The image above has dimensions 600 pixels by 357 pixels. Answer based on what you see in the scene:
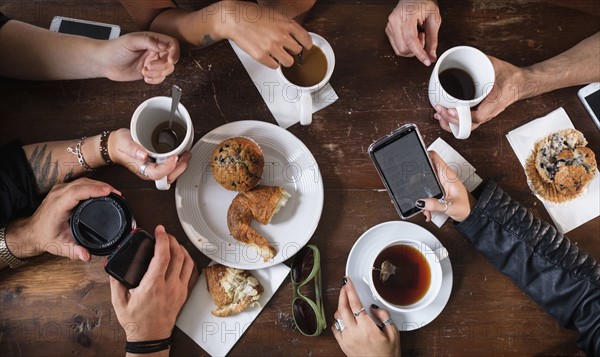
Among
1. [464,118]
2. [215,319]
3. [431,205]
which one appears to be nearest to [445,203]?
[431,205]

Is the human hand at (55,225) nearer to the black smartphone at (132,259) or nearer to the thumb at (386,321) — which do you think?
the black smartphone at (132,259)

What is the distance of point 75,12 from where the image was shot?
1.71 meters

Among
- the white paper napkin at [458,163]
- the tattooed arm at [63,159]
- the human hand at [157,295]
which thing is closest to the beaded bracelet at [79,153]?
the tattooed arm at [63,159]

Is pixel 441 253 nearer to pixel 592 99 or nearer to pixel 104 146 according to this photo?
pixel 592 99

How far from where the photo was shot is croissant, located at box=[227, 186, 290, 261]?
1.56 meters

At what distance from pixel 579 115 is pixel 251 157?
4.02 ft

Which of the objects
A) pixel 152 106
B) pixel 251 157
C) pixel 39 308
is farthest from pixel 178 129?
pixel 39 308

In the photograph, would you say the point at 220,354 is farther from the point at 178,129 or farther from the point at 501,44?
the point at 501,44

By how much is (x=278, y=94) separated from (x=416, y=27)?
0.54 meters

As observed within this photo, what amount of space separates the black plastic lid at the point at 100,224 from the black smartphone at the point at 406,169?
0.83 metres

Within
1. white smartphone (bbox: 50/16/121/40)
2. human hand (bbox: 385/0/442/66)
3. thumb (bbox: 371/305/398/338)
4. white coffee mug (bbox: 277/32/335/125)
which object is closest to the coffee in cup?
white coffee mug (bbox: 277/32/335/125)

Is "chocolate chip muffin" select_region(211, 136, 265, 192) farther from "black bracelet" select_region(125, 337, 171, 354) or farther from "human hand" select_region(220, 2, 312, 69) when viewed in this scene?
"black bracelet" select_region(125, 337, 171, 354)

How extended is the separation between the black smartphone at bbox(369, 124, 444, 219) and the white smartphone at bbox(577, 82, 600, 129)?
69cm

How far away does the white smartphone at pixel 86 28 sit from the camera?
1.69 metres
